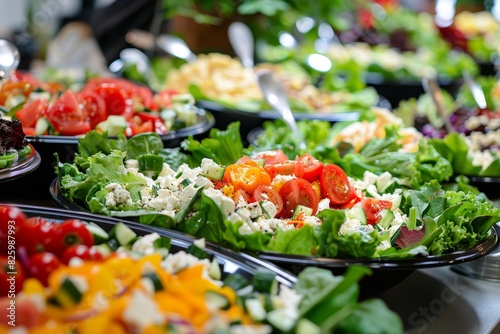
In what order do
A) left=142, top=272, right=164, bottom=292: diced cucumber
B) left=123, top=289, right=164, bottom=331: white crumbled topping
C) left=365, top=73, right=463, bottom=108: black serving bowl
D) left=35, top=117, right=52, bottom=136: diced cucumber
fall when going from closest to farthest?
left=123, top=289, right=164, bottom=331: white crumbled topping < left=142, top=272, right=164, bottom=292: diced cucumber < left=35, top=117, right=52, bottom=136: diced cucumber < left=365, top=73, right=463, bottom=108: black serving bowl

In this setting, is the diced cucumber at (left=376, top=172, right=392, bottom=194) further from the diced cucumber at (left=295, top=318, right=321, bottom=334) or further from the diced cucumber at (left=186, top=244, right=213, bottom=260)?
the diced cucumber at (left=295, top=318, right=321, bottom=334)

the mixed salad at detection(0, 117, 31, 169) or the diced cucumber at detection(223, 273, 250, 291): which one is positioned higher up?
the diced cucumber at detection(223, 273, 250, 291)

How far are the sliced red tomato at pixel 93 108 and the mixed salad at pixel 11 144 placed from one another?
472 millimetres

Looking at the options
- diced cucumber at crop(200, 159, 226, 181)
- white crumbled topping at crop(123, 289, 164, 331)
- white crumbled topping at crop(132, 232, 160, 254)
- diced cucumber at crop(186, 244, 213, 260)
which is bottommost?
diced cucumber at crop(200, 159, 226, 181)

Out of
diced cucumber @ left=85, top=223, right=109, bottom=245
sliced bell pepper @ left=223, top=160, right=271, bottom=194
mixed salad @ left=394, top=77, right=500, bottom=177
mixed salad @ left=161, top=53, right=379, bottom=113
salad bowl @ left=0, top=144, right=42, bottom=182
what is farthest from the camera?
mixed salad @ left=161, top=53, right=379, bottom=113

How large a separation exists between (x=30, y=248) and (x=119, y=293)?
21 cm

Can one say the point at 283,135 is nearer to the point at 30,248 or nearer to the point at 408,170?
the point at 408,170

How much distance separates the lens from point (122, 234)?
44.6 inches

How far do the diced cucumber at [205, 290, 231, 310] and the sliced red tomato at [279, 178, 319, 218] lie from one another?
600 millimetres

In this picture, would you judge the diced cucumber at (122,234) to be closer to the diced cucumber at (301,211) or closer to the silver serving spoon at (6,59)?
the diced cucumber at (301,211)

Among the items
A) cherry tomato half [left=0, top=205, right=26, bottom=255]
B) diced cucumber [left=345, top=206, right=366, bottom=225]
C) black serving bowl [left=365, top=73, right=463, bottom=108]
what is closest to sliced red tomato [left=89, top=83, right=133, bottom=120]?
diced cucumber [left=345, top=206, right=366, bottom=225]

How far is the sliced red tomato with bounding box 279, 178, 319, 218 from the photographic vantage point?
1522mm

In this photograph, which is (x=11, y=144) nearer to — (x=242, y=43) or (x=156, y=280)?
(x=156, y=280)

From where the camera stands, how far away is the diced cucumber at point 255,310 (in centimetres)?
93
